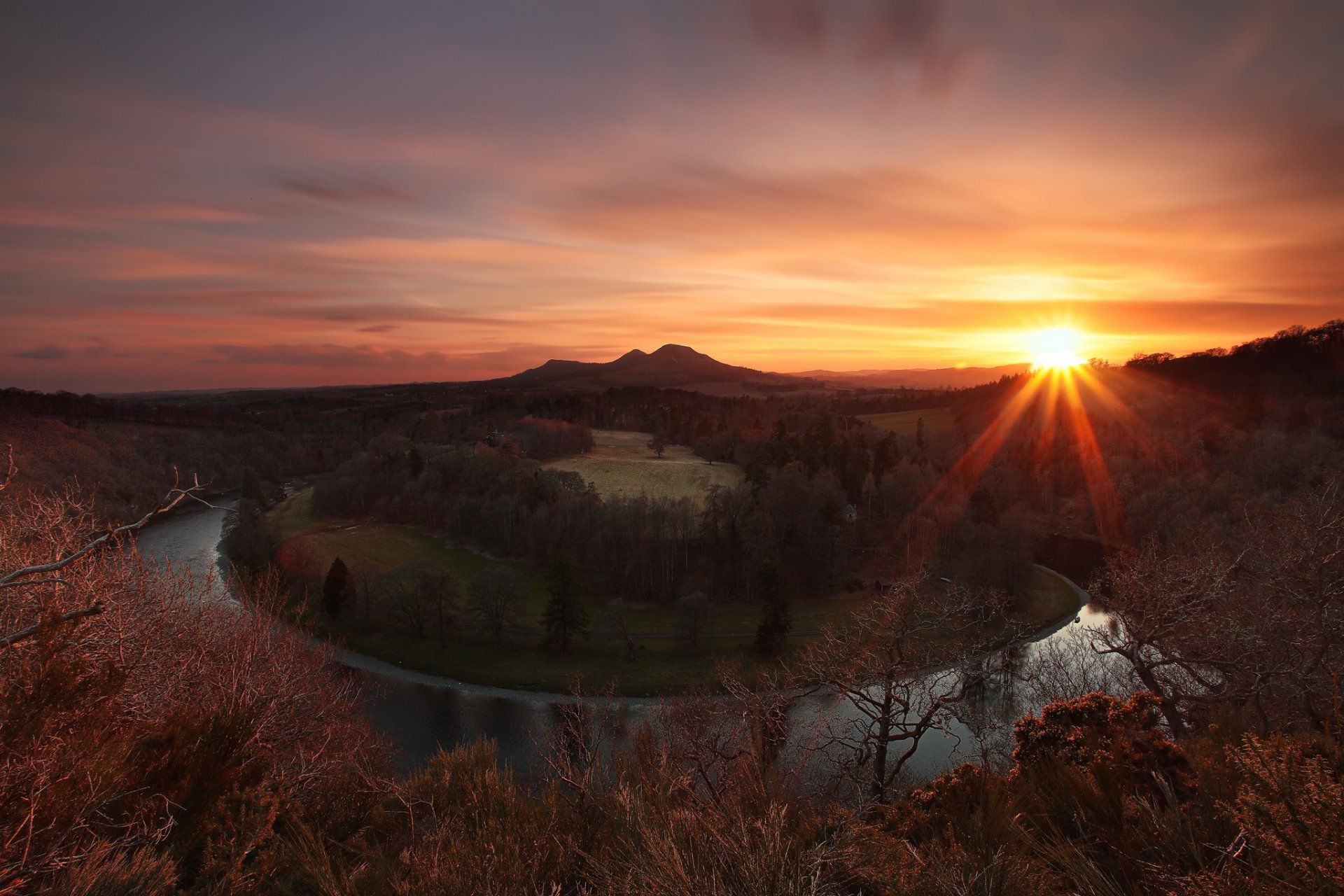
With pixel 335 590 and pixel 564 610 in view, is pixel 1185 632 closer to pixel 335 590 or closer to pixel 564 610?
pixel 564 610

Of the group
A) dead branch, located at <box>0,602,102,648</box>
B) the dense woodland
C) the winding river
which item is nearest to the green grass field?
the winding river

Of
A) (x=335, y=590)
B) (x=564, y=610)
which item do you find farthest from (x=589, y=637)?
(x=335, y=590)

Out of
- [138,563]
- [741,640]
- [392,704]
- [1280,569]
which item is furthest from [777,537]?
[138,563]

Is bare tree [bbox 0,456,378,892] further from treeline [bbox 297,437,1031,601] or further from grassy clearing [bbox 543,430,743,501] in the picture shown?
grassy clearing [bbox 543,430,743,501]

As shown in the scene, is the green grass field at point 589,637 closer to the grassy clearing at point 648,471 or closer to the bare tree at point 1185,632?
the grassy clearing at point 648,471

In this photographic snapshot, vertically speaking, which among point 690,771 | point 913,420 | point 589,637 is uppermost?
point 913,420
